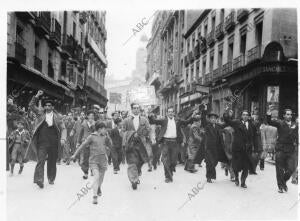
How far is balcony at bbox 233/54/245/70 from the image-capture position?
1671 centimetres

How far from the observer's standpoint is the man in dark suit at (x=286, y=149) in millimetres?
7148

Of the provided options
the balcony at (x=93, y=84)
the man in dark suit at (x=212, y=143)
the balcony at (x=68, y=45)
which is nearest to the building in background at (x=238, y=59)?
the man in dark suit at (x=212, y=143)

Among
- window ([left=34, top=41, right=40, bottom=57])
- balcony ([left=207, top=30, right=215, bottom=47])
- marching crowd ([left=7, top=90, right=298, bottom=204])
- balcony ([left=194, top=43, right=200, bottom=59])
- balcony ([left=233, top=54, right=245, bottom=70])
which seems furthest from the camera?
balcony ([left=194, top=43, right=200, bottom=59])

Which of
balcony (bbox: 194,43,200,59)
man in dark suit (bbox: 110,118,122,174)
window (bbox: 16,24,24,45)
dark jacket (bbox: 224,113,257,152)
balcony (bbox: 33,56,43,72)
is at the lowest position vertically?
man in dark suit (bbox: 110,118,122,174)

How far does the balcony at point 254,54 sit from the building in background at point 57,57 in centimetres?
571

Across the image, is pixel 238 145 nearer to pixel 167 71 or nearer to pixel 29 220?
pixel 29 220

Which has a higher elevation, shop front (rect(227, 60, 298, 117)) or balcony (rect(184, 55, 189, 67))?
balcony (rect(184, 55, 189, 67))

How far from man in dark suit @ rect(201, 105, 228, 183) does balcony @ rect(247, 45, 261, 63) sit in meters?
7.10

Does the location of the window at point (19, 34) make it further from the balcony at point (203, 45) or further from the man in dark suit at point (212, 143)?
the balcony at point (203, 45)

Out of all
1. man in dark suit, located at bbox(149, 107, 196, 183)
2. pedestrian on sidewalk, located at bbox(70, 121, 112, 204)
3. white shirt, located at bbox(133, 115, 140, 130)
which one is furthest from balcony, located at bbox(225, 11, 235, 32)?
pedestrian on sidewalk, located at bbox(70, 121, 112, 204)

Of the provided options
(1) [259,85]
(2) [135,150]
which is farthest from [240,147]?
(1) [259,85]

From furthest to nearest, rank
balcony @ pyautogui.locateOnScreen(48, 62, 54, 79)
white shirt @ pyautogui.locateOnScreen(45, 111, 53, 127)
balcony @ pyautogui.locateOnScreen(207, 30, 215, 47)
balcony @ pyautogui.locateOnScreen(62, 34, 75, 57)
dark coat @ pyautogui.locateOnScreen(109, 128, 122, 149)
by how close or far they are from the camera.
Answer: balcony @ pyautogui.locateOnScreen(207, 30, 215, 47), balcony @ pyautogui.locateOnScreen(62, 34, 75, 57), balcony @ pyautogui.locateOnScreen(48, 62, 54, 79), dark coat @ pyautogui.locateOnScreen(109, 128, 122, 149), white shirt @ pyautogui.locateOnScreen(45, 111, 53, 127)

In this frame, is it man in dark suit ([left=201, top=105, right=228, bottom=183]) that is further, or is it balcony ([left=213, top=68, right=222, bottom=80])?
balcony ([left=213, top=68, right=222, bottom=80])

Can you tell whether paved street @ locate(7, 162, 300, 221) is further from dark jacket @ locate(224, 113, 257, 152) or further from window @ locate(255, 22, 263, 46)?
window @ locate(255, 22, 263, 46)
